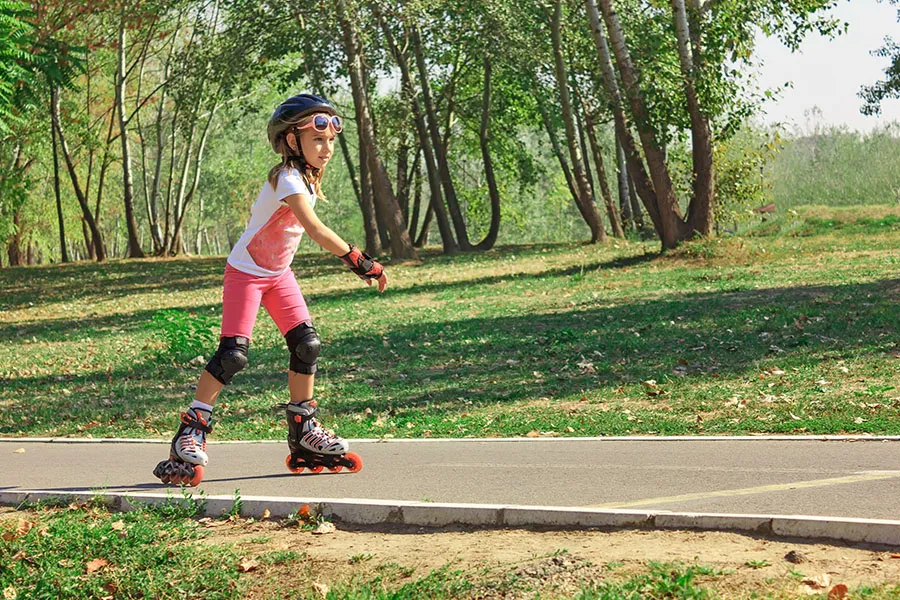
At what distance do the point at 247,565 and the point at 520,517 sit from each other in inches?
54.3

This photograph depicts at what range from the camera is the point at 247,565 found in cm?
507

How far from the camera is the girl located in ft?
21.2

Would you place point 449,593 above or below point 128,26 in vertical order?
below

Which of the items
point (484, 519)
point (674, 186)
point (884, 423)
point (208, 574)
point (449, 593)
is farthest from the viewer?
point (674, 186)

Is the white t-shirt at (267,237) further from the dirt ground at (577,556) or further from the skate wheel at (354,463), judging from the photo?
the dirt ground at (577,556)

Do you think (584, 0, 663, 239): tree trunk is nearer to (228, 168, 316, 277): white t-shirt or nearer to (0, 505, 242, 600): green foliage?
(228, 168, 316, 277): white t-shirt

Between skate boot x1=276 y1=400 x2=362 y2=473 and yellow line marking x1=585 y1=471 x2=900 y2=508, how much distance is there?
73.2 inches

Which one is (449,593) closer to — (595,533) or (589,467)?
(595,533)

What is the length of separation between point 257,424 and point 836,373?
5.45 meters

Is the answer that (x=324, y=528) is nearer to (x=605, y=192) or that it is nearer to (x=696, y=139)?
(x=696, y=139)

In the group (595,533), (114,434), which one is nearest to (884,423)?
(595,533)

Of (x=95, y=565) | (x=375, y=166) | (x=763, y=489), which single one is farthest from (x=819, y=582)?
(x=375, y=166)

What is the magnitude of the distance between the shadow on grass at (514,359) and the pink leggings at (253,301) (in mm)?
2902

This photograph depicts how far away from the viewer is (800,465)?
6.49 m
